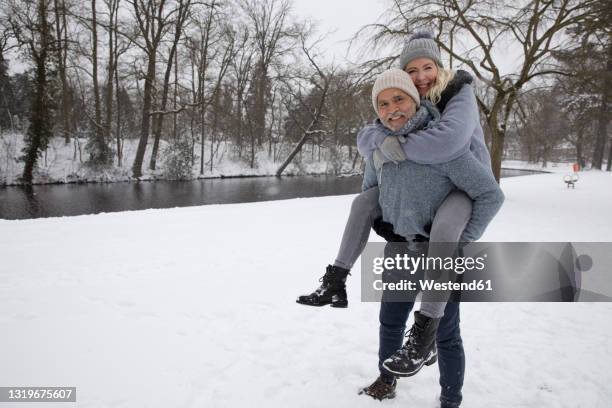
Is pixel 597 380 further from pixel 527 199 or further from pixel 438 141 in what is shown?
pixel 527 199

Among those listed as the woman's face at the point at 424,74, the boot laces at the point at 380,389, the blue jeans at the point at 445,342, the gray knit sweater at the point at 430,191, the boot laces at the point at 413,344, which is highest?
the woman's face at the point at 424,74

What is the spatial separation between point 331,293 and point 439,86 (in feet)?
3.80

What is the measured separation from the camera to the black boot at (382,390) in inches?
86.6

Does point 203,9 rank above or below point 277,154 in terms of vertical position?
above

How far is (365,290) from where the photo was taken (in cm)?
365

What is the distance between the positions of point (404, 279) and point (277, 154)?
1304 inches

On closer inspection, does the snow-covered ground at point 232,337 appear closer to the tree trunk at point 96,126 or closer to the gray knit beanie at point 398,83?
the gray knit beanie at point 398,83

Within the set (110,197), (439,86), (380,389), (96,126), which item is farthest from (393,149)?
(96,126)

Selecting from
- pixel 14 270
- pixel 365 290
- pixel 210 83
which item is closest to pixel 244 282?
pixel 365 290

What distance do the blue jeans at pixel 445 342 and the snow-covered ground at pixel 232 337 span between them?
0.30 metres

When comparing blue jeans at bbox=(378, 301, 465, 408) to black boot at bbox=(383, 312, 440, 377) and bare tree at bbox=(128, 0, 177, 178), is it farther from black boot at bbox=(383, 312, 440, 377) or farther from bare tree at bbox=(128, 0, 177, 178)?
bare tree at bbox=(128, 0, 177, 178)

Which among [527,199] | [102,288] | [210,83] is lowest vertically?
[102,288]

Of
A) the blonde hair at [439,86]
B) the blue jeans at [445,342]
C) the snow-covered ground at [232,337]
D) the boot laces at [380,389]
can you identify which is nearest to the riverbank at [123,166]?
the snow-covered ground at [232,337]

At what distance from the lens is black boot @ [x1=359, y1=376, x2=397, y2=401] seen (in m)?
2.20
